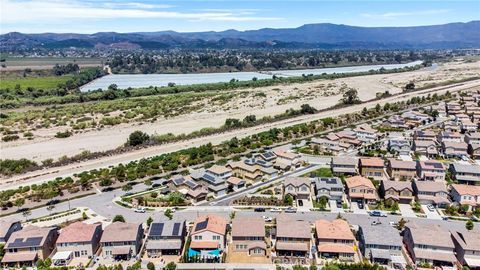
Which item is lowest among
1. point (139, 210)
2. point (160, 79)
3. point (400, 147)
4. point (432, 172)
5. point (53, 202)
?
point (53, 202)

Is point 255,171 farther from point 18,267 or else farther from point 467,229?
point 18,267

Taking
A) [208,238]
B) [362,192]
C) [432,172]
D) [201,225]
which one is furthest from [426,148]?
[208,238]

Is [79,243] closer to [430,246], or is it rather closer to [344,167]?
[430,246]

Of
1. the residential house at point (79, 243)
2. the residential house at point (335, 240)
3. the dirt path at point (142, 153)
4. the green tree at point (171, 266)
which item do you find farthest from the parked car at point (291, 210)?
the dirt path at point (142, 153)

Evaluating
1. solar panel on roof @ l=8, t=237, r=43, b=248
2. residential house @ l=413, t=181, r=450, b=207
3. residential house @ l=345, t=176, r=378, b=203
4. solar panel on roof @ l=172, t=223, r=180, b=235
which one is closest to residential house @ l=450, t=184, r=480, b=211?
residential house @ l=413, t=181, r=450, b=207

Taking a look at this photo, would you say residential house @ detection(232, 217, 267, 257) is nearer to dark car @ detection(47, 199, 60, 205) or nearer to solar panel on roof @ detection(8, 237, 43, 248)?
solar panel on roof @ detection(8, 237, 43, 248)

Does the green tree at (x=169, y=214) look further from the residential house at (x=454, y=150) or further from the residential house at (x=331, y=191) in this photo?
the residential house at (x=454, y=150)
